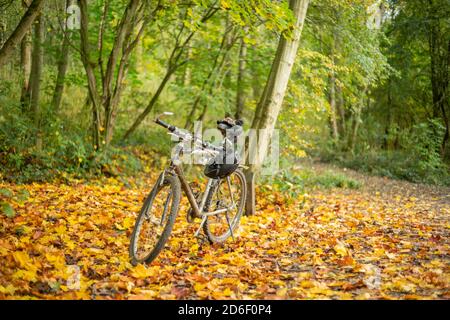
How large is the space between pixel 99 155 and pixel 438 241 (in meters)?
6.30

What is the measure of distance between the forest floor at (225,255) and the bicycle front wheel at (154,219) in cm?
15

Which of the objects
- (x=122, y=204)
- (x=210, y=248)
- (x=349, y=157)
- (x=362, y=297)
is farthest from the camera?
(x=349, y=157)

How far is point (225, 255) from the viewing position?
461 cm

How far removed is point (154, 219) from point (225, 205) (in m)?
1.18

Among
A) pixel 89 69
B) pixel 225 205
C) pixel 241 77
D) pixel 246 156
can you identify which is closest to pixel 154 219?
pixel 225 205

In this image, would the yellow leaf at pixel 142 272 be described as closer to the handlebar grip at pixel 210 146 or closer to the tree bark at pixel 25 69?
the handlebar grip at pixel 210 146

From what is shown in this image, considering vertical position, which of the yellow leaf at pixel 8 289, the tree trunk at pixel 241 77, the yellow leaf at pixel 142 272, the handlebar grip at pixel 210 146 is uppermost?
the tree trunk at pixel 241 77

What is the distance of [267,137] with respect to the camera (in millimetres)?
6996

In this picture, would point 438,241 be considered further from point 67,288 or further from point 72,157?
point 72,157

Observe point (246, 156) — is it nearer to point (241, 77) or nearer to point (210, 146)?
Answer: point (210, 146)

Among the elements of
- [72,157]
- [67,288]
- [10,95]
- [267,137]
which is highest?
[10,95]

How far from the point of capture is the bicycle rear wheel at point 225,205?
16.3ft

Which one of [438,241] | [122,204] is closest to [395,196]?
[438,241]

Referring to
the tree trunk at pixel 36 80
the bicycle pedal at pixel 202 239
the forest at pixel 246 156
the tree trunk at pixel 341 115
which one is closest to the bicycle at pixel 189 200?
the bicycle pedal at pixel 202 239
